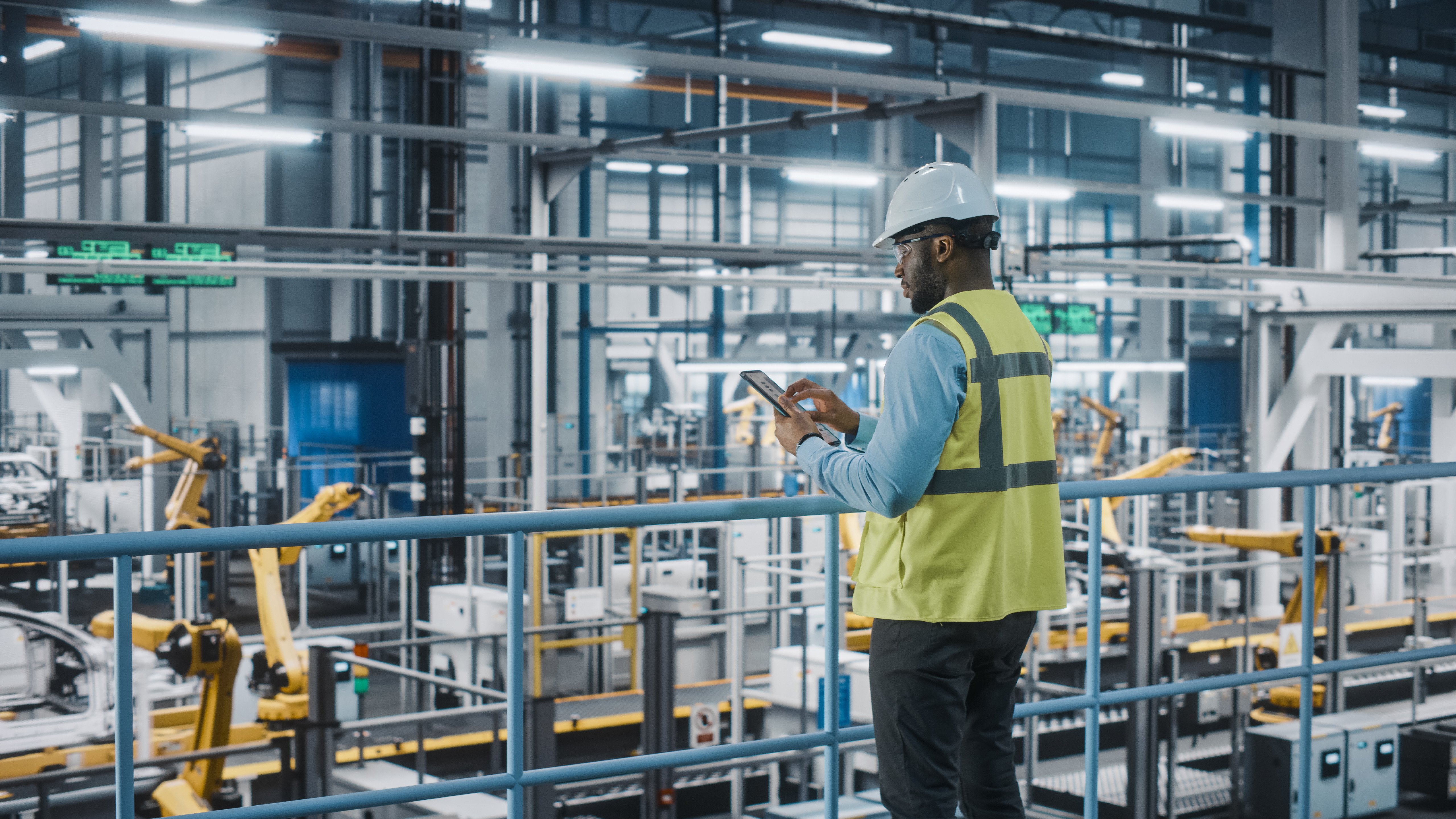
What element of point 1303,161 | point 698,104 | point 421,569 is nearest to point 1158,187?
point 1303,161

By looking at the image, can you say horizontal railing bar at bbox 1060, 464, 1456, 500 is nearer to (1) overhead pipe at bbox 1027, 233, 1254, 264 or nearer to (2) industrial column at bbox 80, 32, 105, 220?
(1) overhead pipe at bbox 1027, 233, 1254, 264

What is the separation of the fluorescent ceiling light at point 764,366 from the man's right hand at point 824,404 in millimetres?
9795

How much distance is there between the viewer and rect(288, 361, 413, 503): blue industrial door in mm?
18547

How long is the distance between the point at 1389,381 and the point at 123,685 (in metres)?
17.9

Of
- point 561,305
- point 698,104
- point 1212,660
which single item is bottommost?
point 1212,660

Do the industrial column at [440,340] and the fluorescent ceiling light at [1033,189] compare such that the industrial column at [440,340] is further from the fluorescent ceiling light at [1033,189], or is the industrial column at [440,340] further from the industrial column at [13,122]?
the industrial column at [13,122]

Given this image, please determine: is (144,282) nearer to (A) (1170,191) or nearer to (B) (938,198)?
(A) (1170,191)

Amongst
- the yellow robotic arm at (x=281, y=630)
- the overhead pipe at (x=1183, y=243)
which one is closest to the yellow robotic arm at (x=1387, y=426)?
the overhead pipe at (x=1183, y=243)

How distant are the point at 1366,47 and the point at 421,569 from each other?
14.2 m

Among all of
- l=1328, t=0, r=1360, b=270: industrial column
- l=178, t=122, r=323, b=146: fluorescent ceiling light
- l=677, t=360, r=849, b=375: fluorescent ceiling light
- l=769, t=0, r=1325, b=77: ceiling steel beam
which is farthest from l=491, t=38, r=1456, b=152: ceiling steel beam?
l=677, t=360, r=849, b=375: fluorescent ceiling light

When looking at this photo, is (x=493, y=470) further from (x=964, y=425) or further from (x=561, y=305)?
(x=964, y=425)

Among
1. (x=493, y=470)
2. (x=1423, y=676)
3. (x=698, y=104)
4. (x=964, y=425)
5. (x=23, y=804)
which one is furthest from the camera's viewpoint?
(x=698, y=104)

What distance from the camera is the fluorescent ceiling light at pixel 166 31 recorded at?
231 inches

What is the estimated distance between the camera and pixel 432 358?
11.1 meters
